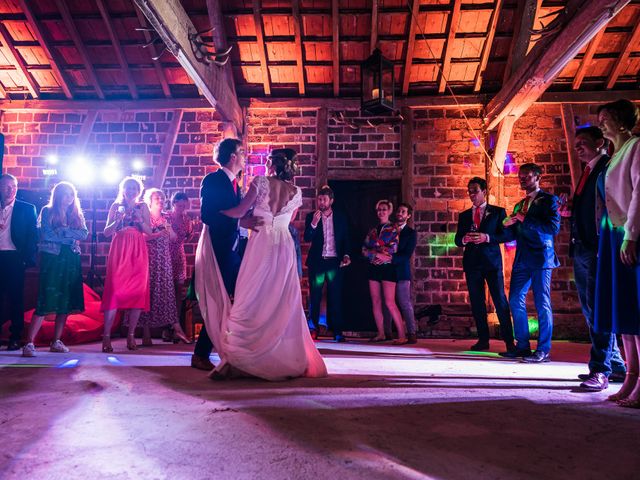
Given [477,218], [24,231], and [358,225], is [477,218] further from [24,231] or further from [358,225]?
[24,231]

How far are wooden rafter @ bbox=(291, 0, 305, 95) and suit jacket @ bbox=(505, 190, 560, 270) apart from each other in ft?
12.8

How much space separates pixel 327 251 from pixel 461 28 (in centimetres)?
348

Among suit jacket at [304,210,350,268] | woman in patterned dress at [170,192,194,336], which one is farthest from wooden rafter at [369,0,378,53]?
woman in patterned dress at [170,192,194,336]

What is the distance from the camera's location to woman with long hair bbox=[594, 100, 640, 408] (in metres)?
2.37

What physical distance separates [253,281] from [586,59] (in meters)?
5.85

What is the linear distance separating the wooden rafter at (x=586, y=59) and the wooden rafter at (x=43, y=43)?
7.33 metres

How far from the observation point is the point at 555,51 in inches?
178

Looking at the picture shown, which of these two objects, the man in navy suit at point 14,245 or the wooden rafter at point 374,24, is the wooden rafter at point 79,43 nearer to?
the man in navy suit at point 14,245

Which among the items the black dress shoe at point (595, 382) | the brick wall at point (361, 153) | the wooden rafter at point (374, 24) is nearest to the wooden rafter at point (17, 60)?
the brick wall at point (361, 153)

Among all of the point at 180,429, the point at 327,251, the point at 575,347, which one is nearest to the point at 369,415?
the point at 180,429

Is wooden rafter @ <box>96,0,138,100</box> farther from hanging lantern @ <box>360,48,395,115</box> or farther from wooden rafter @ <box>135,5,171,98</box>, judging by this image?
hanging lantern @ <box>360,48,395,115</box>

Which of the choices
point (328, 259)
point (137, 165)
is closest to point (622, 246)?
point (328, 259)

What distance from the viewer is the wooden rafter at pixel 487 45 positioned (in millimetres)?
6046

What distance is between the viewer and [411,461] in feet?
5.18
